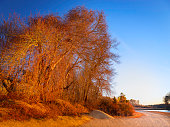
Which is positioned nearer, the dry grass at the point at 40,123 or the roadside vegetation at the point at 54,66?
the dry grass at the point at 40,123

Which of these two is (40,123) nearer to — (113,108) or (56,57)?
(56,57)

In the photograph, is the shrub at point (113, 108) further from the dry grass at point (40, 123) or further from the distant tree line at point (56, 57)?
the dry grass at point (40, 123)

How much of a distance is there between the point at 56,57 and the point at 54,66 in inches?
26.7

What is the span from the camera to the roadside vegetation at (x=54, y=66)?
631 centimetres

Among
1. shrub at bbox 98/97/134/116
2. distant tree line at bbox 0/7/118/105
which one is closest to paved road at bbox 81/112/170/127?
distant tree line at bbox 0/7/118/105

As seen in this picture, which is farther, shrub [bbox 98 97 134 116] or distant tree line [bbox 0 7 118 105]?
shrub [bbox 98 97 134 116]

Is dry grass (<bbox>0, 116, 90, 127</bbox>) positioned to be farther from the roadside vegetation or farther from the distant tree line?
the distant tree line

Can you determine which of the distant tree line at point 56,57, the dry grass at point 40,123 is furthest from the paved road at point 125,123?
the distant tree line at point 56,57

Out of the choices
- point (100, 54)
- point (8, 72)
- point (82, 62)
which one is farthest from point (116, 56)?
point (8, 72)

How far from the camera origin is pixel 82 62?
1198 centimetres

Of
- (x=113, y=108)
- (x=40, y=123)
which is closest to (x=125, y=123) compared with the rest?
(x=40, y=123)

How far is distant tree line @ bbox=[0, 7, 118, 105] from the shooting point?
651cm

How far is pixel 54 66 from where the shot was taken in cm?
849

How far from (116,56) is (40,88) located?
7799 mm
